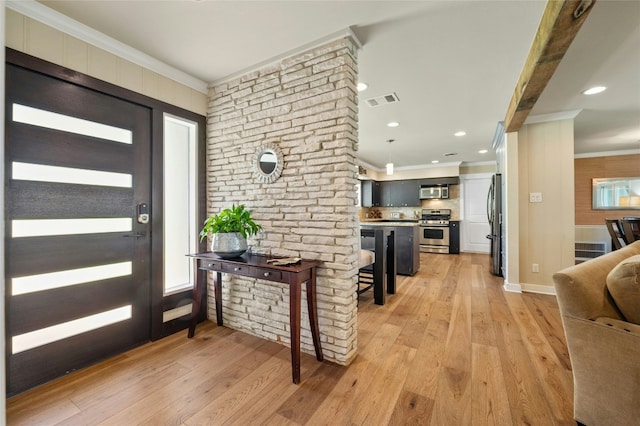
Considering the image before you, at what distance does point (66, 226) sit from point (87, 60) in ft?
4.00

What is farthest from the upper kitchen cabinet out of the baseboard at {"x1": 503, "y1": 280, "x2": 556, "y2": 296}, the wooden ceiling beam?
the wooden ceiling beam

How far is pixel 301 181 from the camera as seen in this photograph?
220 cm

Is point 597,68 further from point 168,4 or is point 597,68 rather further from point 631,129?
point 168,4

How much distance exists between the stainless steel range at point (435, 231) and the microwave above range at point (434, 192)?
38 cm

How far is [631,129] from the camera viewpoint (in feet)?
14.3

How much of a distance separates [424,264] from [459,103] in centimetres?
341

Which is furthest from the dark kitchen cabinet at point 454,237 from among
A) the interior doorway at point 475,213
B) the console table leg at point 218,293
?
the console table leg at point 218,293

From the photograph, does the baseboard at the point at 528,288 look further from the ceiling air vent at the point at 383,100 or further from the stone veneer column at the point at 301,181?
the ceiling air vent at the point at 383,100

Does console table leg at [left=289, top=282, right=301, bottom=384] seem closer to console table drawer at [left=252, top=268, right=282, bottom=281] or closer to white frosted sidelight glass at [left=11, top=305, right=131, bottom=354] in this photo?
console table drawer at [left=252, top=268, right=282, bottom=281]

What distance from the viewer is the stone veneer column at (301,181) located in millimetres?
2012

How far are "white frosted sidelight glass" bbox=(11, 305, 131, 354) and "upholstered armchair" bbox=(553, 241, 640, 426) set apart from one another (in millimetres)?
2946

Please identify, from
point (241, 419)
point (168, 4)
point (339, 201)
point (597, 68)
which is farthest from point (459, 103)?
point (241, 419)

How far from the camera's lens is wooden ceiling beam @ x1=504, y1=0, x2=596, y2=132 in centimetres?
150

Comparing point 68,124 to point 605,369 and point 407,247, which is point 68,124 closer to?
point 605,369
